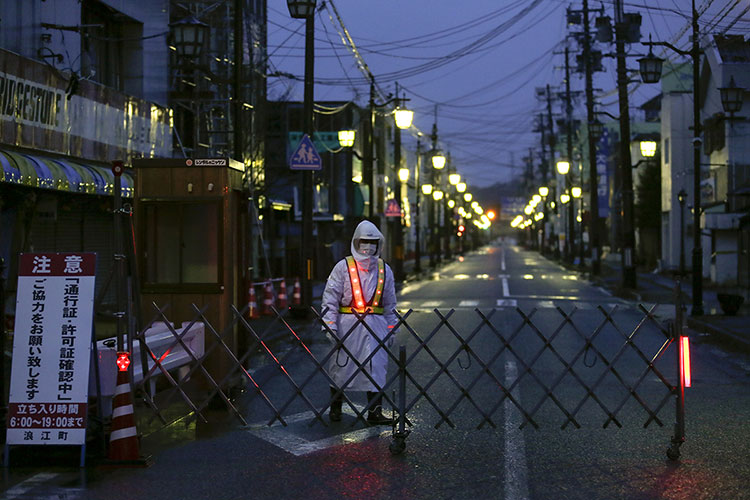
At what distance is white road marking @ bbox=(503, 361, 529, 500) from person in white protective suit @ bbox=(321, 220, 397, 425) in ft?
4.10

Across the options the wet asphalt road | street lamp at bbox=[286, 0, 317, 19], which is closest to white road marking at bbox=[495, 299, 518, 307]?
street lamp at bbox=[286, 0, 317, 19]

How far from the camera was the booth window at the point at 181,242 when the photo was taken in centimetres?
1217

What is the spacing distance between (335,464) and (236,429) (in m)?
1.92

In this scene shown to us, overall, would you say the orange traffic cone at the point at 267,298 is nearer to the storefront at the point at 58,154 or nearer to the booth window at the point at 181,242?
the storefront at the point at 58,154

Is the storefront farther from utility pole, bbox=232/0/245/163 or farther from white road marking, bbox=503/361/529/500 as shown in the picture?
white road marking, bbox=503/361/529/500

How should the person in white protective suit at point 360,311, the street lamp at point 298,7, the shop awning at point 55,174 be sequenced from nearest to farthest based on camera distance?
the person in white protective suit at point 360,311
the shop awning at point 55,174
the street lamp at point 298,7

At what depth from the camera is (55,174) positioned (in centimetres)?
1753

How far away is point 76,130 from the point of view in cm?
2055

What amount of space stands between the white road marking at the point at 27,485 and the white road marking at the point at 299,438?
1.98 meters

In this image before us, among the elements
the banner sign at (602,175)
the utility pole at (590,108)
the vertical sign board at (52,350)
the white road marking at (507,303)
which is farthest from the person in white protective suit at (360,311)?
the banner sign at (602,175)

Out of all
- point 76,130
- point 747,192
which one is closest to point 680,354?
point 76,130

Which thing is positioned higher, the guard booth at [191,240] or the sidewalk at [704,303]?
the guard booth at [191,240]

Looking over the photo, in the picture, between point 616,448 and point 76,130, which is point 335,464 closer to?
point 616,448

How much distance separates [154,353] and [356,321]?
2.23 metres
